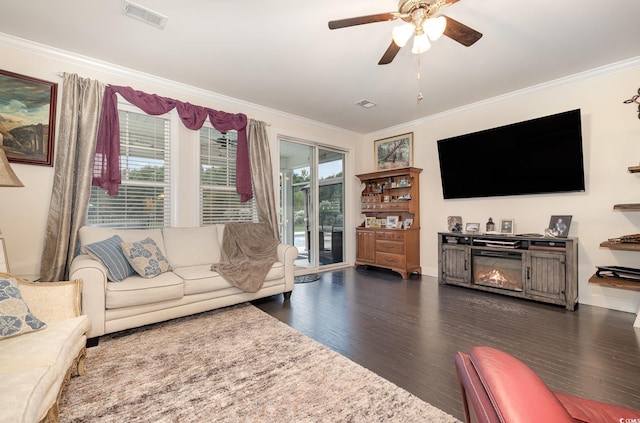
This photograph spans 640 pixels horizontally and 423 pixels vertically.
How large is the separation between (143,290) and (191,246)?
0.97 meters

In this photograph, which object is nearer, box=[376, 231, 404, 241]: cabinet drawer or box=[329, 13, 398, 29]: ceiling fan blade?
box=[329, 13, 398, 29]: ceiling fan blade

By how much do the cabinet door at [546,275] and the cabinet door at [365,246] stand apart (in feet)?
7.67

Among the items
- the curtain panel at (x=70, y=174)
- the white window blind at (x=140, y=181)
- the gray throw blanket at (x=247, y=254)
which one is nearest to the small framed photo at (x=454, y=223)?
the gray throw blanket at (x=247, y=254)

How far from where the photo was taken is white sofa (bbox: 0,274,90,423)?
3.48ft

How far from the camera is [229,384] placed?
5.85 ft

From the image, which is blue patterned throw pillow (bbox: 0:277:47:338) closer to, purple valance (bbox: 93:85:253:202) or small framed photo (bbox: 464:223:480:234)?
purple valance (bbox: 93:85:253:202)

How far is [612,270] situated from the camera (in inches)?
118

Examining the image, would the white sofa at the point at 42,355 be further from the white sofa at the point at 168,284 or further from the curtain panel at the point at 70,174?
the curtain panel at the point at 70,174

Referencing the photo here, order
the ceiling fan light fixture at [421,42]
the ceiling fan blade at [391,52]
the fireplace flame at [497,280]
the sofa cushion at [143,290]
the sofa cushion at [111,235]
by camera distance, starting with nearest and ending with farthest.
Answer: the ceiling fan light fixture at [421,42]
the ceiling fan blade at [391,52]
the sofa cushion at [143,290]
the sofa cushion at [111,235]
the fireplace flame at [497,280]

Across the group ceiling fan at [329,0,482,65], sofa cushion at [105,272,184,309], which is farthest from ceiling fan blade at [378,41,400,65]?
sofa cushion at [105,272,184,309]

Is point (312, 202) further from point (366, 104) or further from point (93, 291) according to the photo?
point (93, 291)

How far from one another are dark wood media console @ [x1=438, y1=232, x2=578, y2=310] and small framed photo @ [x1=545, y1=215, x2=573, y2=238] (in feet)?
0.55

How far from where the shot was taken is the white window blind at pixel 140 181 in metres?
3.30

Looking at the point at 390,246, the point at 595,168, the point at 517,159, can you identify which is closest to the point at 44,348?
the point at 390,246
